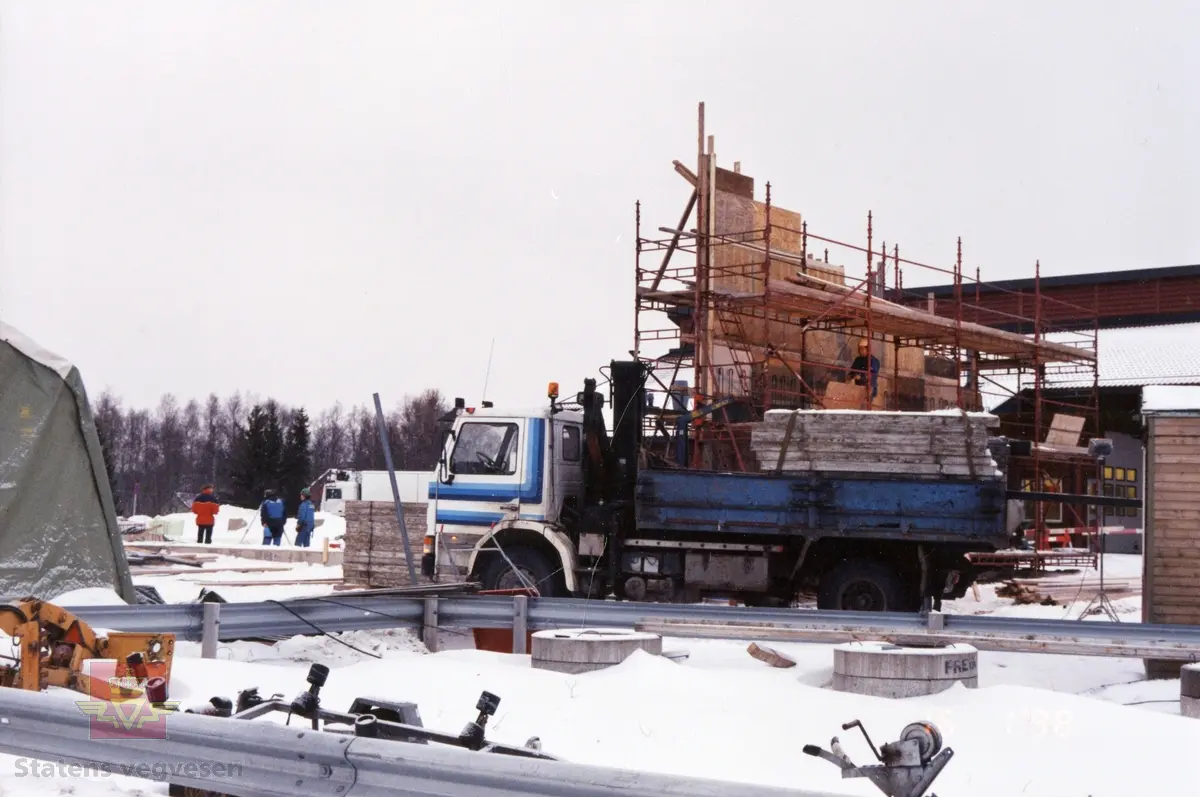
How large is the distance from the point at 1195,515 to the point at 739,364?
8.44m

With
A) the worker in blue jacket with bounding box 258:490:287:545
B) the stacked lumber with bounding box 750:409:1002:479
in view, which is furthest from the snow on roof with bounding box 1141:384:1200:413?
the worker in blue jacket with bounding box 258:490:287:545

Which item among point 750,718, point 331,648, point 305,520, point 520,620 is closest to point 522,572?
point 520,620

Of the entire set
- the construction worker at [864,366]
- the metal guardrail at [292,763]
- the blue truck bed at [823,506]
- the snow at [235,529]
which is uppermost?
the construction worker at [864,366]

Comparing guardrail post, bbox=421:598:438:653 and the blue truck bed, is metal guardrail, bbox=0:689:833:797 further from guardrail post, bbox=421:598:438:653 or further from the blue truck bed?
the blue truck bed

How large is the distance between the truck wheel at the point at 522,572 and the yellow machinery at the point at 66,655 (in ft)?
25.8

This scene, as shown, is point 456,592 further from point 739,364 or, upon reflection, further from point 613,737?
point 739,364

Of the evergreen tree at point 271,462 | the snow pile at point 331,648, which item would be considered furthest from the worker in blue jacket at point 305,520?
the evergreen tree at point 271,462

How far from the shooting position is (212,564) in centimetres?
2998

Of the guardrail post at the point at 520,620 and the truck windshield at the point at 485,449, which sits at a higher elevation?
the truck windshield at the point at 485,449

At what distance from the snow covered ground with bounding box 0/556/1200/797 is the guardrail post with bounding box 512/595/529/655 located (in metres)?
0.43

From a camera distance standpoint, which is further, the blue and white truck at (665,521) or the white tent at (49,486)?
the blue and white truck at (665,521)

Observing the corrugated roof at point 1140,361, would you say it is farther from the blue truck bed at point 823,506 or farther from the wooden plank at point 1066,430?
the blue truck bed at point 823,506

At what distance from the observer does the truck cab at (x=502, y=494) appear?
52.7 ft

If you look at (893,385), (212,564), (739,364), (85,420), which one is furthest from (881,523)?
(212,564)
